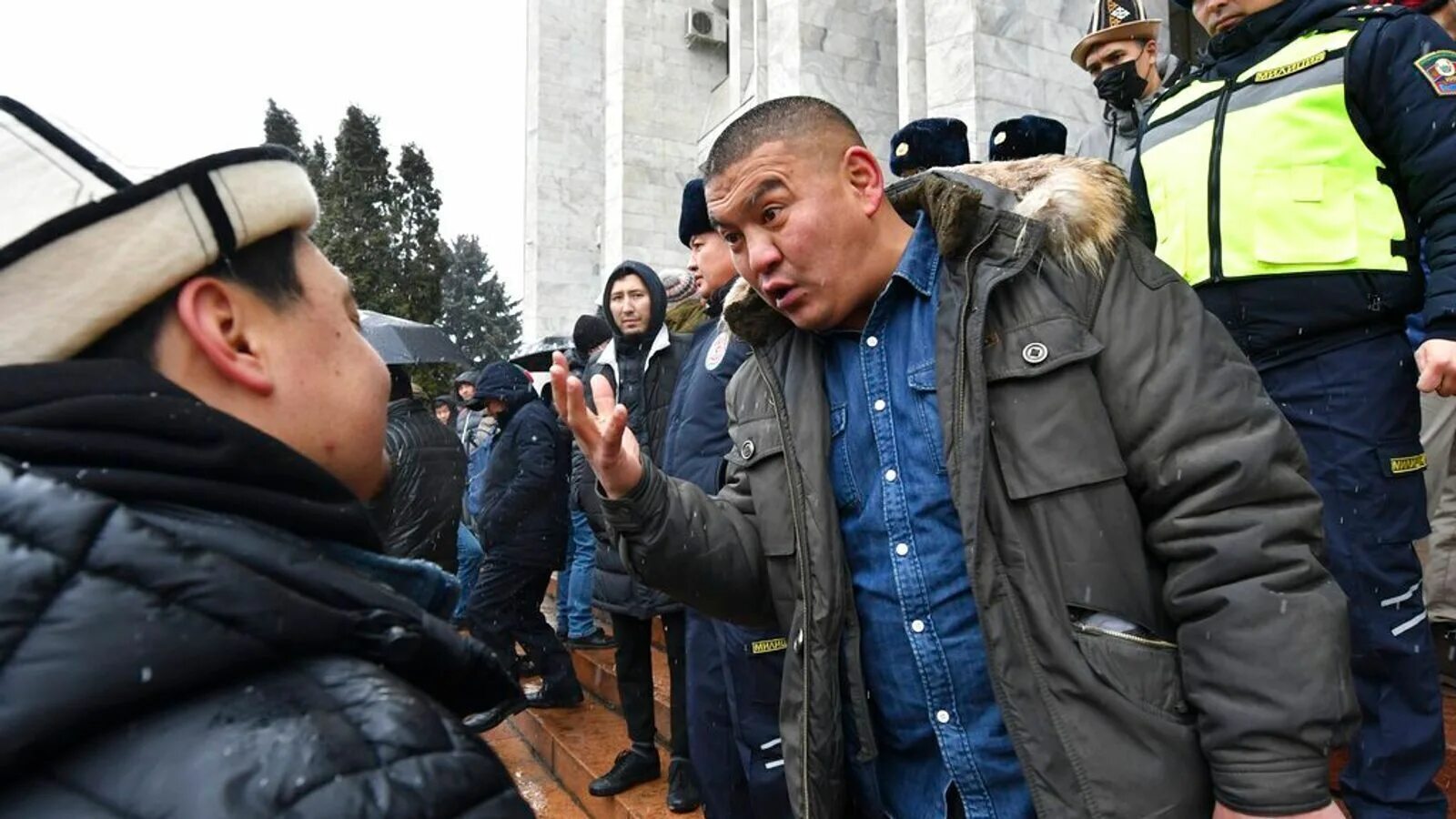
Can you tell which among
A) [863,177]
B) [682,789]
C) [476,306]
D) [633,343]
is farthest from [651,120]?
[476,306]

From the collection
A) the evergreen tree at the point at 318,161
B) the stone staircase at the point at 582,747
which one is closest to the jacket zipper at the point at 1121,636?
the stone staircase at the point at 582,747

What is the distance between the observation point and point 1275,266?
6.72 feet

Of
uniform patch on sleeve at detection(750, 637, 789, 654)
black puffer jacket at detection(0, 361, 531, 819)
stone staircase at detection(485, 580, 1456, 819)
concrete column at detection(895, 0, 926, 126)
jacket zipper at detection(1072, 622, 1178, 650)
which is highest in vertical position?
concrete column at detection(895, 0, 926, 126)

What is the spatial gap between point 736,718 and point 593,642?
364 cm

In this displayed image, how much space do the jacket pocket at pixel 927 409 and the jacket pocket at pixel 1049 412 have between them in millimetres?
111

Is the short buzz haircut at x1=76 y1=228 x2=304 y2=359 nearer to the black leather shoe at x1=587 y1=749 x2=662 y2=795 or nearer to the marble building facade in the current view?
the black leather shoe at x1=587 y1=749 x2=662 y2=795

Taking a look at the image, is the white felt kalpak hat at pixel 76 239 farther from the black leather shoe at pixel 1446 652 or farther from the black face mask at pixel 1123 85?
the black leather shoe at pixel 1446 652

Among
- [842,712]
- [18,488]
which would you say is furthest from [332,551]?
[842,712]

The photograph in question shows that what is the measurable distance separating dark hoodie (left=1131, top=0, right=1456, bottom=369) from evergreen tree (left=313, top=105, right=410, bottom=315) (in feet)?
59.5

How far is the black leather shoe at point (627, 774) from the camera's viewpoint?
12.8ft

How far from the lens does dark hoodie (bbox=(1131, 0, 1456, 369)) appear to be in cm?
187

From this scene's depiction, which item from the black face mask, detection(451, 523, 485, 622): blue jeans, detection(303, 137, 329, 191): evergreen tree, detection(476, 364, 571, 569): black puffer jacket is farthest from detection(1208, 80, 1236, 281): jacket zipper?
detection(303, 137, 329, 191): evergreen tree

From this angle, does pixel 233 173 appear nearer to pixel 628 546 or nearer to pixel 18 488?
pixel 18 488

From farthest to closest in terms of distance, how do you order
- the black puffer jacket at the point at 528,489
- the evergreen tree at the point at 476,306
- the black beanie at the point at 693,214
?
the evergreen tree at the point at 476,306 < the black puffer jacket at the point at 528,489 < the black beanie at the point at 693,214
